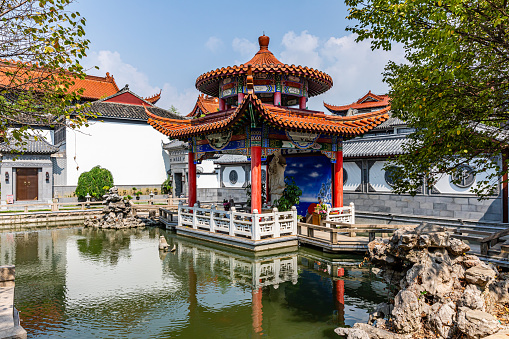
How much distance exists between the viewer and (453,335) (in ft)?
14.0

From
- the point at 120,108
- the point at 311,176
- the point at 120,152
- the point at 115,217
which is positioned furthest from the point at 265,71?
the point at 120,108

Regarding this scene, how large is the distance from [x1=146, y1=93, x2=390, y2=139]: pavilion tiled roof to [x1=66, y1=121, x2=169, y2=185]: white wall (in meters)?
16.1

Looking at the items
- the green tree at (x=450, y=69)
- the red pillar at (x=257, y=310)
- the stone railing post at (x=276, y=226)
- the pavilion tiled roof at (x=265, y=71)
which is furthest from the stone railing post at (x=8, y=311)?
the pavilion tiled roof at (x=265, y=71)

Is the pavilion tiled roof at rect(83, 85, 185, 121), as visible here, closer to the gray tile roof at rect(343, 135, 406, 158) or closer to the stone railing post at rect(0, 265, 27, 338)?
the gray tile roof at rect(343, 135, 406, 158)

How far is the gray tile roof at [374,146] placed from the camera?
50.8 feet

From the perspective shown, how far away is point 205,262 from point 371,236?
4.62 meters

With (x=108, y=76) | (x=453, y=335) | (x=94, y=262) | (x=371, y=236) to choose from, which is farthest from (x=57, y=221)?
(x=108, y=76)

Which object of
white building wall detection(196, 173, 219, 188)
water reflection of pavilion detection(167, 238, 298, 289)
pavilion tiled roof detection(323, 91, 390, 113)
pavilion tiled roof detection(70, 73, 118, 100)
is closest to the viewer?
water reflection of pavilion detection(167, 238, 298, 289)

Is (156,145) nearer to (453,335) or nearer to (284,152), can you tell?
(284,152)

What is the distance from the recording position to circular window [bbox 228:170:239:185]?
24534mm

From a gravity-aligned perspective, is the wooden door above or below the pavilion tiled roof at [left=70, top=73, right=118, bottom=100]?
below

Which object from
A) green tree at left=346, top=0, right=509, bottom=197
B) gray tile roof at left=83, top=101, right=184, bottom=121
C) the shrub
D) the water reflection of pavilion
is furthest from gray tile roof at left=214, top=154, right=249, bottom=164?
green tree at left=346, top=0, right=509, bottom=197

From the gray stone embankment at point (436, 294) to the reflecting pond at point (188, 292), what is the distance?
38.5 inches

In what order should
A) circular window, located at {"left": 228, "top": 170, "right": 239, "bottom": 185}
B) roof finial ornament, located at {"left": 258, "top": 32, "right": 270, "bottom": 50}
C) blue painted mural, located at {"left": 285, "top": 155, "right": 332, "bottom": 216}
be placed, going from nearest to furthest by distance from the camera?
blue painted mural, located at {"left": 285, "top": 155, "right": 332, "bottom": 216} < roof finial ornament, located at {"left": 258, "top": 32, "right": 270, "bottom": 50} < circular window, located at {"left": 228, "top": 170, "right": 239, "bottom": 185}
